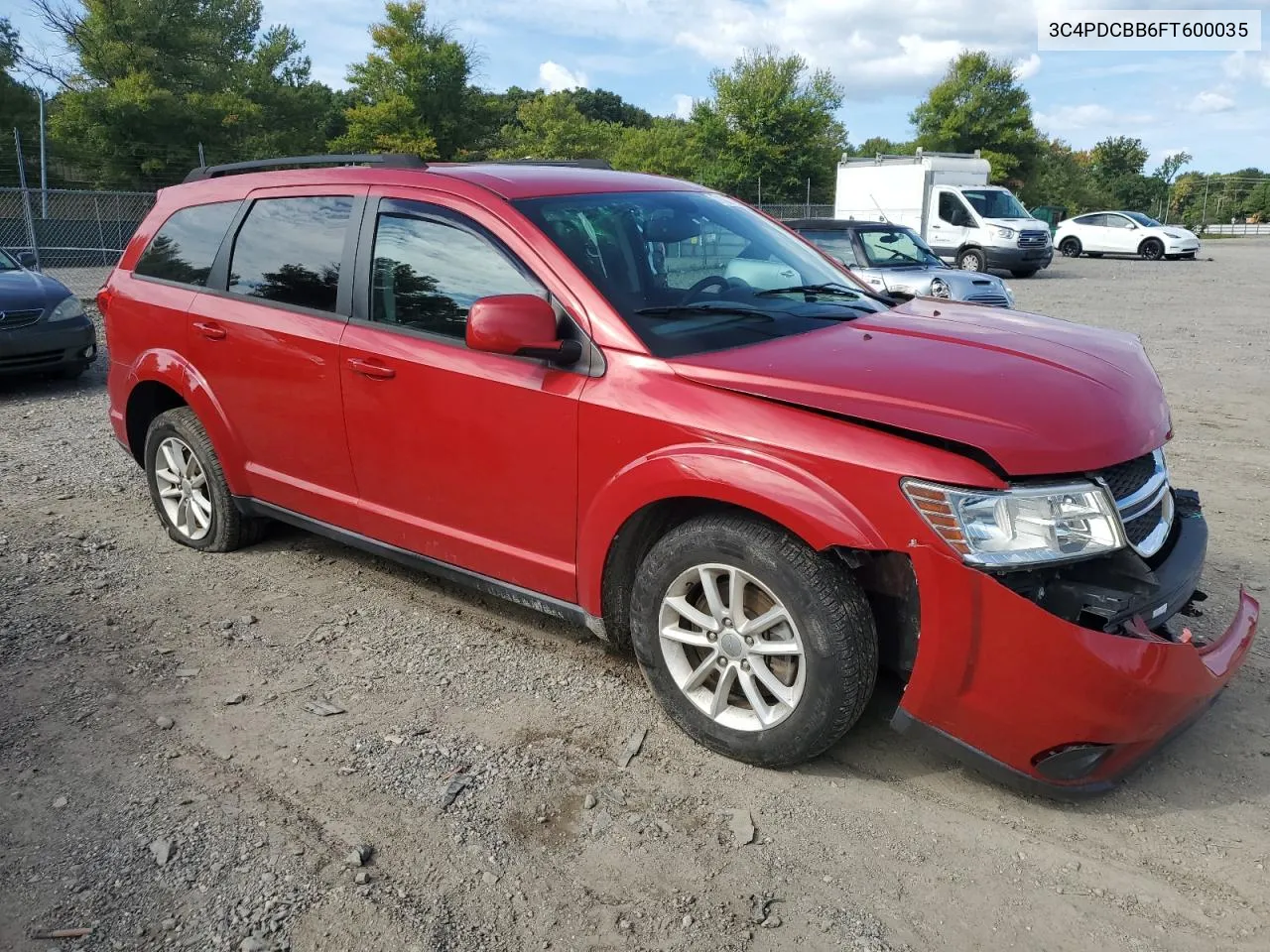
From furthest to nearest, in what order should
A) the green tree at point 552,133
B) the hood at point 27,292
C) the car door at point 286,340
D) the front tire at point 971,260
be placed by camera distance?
the green tree at point 552,133, the front tire at point 971,260, the hood at point 27,292, the car door at point 286,340

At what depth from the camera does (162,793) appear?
2.99 m

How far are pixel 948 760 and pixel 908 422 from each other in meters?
1.21

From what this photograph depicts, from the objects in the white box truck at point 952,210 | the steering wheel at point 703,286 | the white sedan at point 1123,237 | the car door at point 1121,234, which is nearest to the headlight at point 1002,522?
the steering wheel at point 703,286

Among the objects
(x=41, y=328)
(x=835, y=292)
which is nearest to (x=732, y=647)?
(x=835, y=292)

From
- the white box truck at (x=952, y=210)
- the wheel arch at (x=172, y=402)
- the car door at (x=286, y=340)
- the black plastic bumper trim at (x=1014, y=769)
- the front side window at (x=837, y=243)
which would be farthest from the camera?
the white box truck at (x=952, y=210)

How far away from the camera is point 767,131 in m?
46.2

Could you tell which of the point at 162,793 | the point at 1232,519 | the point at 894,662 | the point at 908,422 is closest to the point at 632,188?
the point at 908,422

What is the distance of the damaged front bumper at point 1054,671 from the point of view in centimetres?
252

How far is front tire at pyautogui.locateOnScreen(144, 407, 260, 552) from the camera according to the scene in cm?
476

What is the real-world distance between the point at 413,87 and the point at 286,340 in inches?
1692

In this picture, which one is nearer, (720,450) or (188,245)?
(720,450)

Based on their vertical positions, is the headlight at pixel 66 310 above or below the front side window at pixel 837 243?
below

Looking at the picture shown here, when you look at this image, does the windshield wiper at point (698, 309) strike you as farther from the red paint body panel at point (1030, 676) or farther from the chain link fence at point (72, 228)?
the chain link fence at point (72, 228)

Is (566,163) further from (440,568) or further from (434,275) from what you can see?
(440,568)
